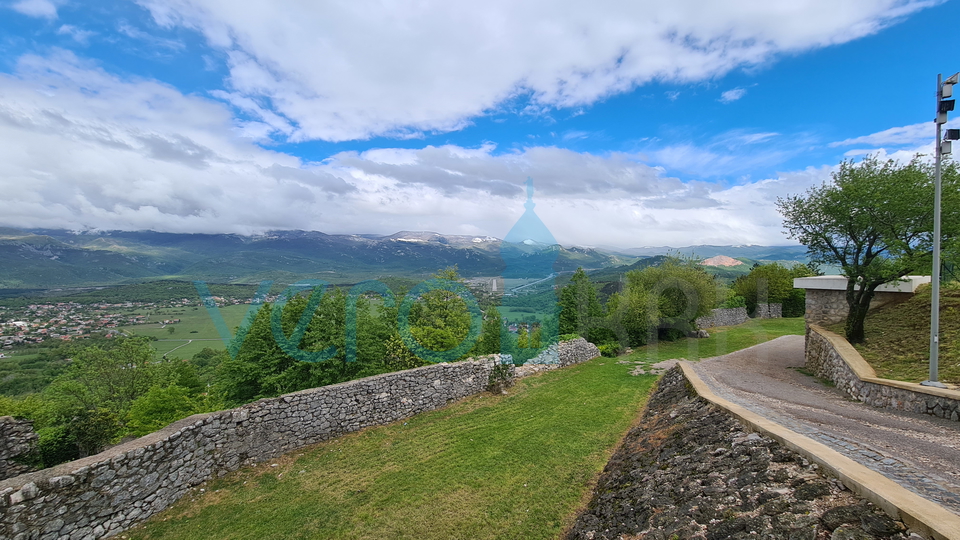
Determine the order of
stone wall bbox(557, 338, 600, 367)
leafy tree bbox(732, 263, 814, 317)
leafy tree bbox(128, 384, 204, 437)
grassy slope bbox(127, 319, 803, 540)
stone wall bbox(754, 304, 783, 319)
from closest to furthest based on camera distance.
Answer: grassy slope bbox(127, 319, 803, 540) → leafy tree bbox(128, 384, 204, 437) → stone wall bbox(557, 338, 600, 367) → stone wall bbox(754, 304, 783, 319) → leafy tree bbox(732, 263, 814, 317)

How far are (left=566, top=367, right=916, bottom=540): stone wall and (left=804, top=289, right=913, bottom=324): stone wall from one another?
12.9 m

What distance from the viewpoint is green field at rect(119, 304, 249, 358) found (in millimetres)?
41625

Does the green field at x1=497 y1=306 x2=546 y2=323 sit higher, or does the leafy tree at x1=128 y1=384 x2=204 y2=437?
the green field at x1=497 y1=306 x2=546 y2=323

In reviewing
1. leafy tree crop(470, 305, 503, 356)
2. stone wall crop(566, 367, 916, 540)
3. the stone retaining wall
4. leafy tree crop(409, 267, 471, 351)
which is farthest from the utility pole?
leafy tree crop(409, 267, 471, 351)

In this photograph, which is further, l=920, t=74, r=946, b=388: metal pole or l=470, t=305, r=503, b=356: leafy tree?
l=470, t=305, r=503, b=356: leafy tree

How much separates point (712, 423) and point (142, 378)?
26.7m

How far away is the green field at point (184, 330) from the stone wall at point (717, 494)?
36.4 metres

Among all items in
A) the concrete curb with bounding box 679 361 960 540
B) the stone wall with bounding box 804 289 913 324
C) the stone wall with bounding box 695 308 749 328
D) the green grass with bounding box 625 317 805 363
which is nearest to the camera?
the concrete curb with bounding box 679 361 960 540

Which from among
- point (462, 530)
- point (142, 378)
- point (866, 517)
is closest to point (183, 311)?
point (142, 378)

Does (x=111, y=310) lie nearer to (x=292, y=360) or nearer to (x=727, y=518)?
(x=292, y=360)

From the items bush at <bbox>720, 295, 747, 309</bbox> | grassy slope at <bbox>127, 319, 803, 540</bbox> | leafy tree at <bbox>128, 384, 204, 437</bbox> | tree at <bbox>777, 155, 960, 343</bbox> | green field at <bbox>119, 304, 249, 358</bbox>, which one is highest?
tree at <bbox>777, 155, 960, 343</bbox>

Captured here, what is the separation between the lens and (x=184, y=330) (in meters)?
53.6

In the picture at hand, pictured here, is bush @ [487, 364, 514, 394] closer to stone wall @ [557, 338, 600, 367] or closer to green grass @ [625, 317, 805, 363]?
stone wall @ [557, 338, 600, 367]

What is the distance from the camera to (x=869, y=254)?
42.8 feet
